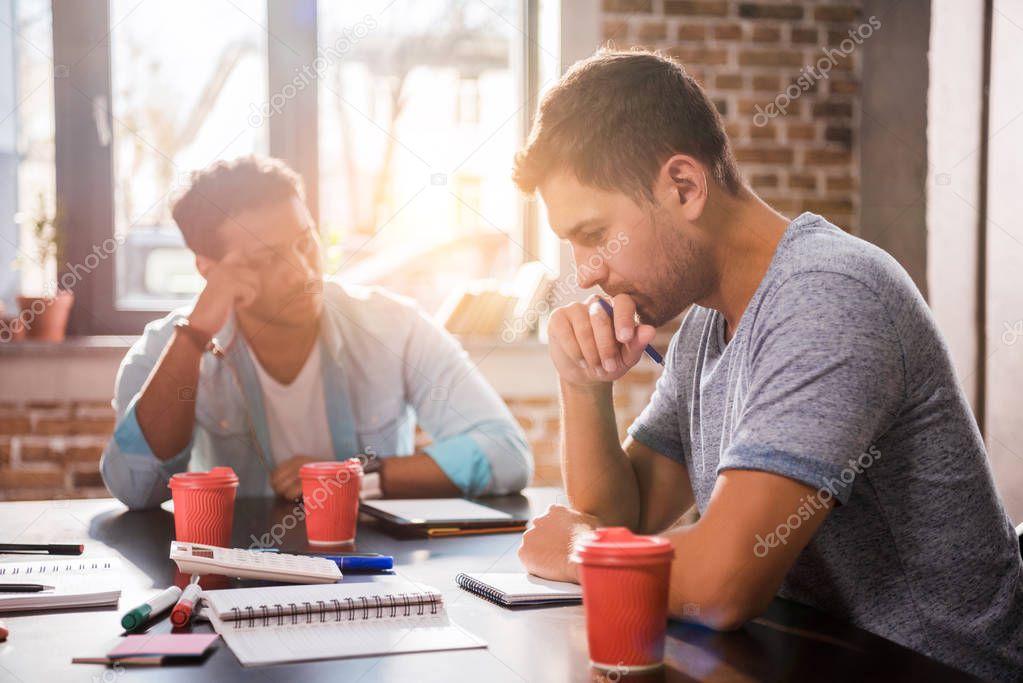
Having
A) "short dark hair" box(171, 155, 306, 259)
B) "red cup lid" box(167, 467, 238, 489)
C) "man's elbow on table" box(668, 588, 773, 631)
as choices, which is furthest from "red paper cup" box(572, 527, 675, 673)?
"short dark hair" box(171, 155, 306, 259)

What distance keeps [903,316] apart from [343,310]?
1.43 m

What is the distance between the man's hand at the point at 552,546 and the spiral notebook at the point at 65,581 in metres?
0.44

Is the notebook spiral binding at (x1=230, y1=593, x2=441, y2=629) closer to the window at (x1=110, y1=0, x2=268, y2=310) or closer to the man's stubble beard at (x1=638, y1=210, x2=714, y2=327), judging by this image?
the man's stubble beard at (x1=638, y1=210, x2=714, y2=327)

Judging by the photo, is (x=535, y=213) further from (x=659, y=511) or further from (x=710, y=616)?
(x=710, y=616)

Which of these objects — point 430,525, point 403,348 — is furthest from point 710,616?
point 403,348

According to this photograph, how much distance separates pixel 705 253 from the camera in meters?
1.29

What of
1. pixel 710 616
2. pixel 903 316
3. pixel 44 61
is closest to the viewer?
pixel 710 616

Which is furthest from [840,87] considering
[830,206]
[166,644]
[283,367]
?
[166,644]

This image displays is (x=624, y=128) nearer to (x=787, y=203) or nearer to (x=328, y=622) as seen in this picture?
(x=328, y=622)

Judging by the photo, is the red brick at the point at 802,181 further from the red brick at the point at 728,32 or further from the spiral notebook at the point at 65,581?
the spiral notebook at the point at 65,581

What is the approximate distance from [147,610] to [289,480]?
0.81 metres

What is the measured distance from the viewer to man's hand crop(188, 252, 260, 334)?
2.02m

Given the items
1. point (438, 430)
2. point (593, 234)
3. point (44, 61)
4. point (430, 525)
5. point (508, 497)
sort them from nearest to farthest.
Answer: point (593, 234) < point (430, 525) < point (508, 497) < point (438, 430) < point (44, 61)

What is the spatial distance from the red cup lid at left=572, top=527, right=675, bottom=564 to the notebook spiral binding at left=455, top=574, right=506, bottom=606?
26cm
